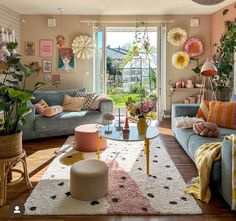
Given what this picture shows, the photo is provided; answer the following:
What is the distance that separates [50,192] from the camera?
2.62m

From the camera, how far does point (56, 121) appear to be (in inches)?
179

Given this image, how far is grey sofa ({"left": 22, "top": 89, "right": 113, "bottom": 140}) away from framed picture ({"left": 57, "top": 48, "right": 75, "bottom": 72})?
3.32ft

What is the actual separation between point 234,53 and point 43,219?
4.17 meters

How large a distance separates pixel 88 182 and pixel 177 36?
14.6 feet

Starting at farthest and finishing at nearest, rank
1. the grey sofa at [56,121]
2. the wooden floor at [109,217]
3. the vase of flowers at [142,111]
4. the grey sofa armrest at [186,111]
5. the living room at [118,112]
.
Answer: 1. the grey sofa at [56,121]
2. the grey sofa armrest at [186,111]
3. the vase of flowers at [142,111]
4. the living room at [118,112]
5. the wooden floor at [109,217]

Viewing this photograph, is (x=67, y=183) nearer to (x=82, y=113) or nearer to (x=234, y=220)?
(x=234, y=220)

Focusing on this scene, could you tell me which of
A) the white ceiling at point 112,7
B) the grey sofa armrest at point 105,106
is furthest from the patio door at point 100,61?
the grey sofa armrest at point 105,106

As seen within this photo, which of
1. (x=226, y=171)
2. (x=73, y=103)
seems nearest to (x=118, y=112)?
(x=73, y=103)

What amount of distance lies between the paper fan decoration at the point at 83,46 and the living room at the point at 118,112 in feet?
0.07

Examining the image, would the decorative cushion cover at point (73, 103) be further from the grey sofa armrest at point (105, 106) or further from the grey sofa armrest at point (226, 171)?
the grey sofa armrest at point (226, 171)

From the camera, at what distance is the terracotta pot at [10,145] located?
94.4 inches

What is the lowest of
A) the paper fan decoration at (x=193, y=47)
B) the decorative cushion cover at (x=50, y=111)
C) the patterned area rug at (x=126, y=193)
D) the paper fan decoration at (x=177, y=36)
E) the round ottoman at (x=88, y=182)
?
the patterned area rug at (x=126, y=193)

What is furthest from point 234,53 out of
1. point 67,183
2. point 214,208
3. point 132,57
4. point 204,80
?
point 67,183

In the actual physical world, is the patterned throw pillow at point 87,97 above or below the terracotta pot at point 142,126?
above
